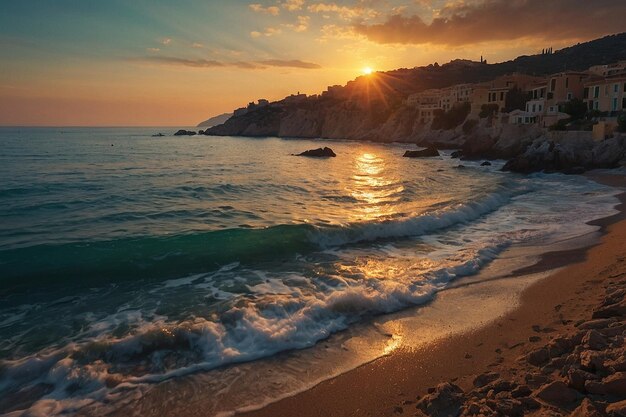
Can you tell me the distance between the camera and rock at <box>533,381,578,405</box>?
13.6ft

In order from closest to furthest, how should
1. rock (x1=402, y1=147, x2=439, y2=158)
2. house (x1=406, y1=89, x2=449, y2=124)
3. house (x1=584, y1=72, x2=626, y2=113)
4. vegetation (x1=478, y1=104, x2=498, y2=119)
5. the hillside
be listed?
house (x1=584, y1=72, x2=626, y2=113), rock (x1=402, y1=147, x2=439, y2=158), vegetation (x1=478, y1=104, x2=498, y2=119), house (x1=406, y1=89, x2=449, y2=124), the hillside

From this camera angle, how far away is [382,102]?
395 ft

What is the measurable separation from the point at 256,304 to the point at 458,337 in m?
3.91

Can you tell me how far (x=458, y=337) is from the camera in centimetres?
683

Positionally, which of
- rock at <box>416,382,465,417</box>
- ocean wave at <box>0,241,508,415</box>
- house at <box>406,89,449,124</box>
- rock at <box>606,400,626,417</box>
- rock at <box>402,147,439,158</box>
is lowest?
ocean wave at <box>0,241,508,415</box>

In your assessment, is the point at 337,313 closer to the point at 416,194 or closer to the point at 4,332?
the point at 4,332

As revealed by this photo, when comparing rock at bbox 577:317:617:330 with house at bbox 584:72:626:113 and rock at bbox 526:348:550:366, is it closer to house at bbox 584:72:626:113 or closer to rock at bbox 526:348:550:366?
rock at bbox 526:348:550:366

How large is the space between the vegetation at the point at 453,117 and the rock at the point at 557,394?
8085cm

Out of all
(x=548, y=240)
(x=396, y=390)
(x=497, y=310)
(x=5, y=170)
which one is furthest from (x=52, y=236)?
(x=5, y=170)

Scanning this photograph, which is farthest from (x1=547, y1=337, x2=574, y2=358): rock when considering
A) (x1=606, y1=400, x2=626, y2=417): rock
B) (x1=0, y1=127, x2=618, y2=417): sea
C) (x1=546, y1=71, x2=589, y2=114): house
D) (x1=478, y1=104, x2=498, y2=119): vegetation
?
(x1=478, y1=104, x2=498, y2=119): vegetation

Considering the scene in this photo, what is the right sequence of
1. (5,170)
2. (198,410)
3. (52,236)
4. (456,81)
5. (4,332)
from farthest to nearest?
(456,81) < (5,170) < (52,236) < (4,332) < (198,410)

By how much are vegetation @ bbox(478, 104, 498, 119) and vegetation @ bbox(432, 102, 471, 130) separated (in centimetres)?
940

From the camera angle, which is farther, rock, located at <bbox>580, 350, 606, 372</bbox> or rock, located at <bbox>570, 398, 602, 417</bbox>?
rock, located at <bbox>580, 350, 606, 372</bbox>

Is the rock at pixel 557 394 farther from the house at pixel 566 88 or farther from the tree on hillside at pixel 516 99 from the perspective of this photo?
the tree on hillside at pixel 516 99
